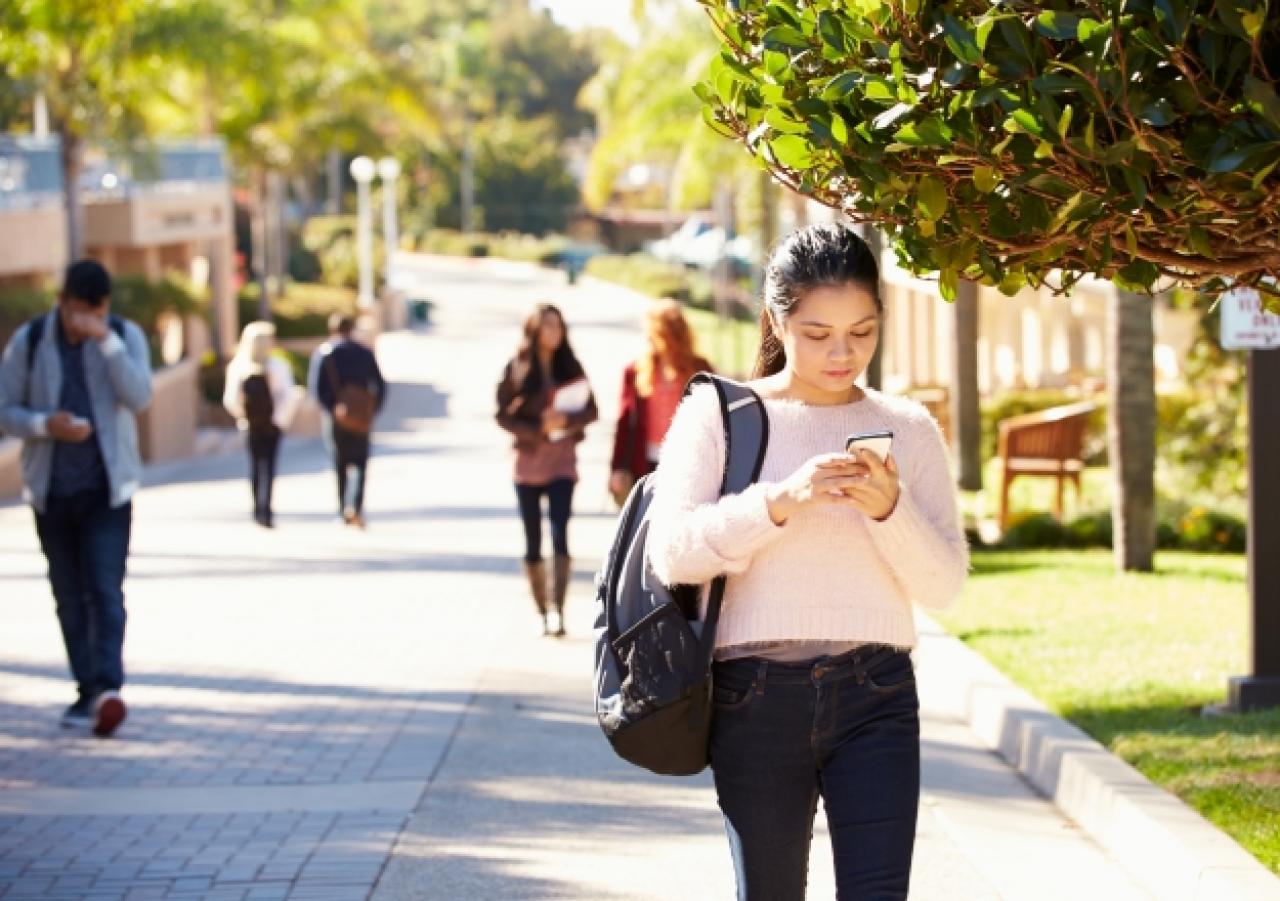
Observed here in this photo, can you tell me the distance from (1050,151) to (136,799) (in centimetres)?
484

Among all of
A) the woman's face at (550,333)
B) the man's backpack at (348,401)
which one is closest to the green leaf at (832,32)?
the woman's face at (550,333)

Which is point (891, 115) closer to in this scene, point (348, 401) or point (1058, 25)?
point (1058, 25)

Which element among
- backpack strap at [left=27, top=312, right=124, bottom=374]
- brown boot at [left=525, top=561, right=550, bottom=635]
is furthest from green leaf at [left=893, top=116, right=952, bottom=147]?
brown boot at [left=525, top=561, right=550, bottom=635]

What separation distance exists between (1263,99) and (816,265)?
0.89 m

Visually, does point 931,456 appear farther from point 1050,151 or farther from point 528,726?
point 528,726

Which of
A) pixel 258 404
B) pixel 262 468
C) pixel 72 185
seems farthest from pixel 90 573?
pixel 72 185

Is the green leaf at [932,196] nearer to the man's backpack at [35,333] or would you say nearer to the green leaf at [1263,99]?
the green leaf at [1263,99]

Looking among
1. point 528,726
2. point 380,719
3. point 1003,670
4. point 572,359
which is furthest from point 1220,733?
point 572,359

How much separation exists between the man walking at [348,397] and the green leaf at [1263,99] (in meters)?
14.8

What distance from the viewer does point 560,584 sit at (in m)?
12.1

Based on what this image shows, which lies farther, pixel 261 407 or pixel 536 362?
pixel 261 407

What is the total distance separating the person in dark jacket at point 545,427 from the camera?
11836 millimetres

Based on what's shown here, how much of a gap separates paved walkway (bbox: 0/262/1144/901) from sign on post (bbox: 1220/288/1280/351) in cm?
198

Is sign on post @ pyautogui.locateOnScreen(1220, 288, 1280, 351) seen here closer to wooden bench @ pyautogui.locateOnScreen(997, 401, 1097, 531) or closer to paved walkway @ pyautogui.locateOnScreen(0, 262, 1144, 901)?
paved walkway @ pyautogui.locateOnScreen(0, 262, 1144, 901)
